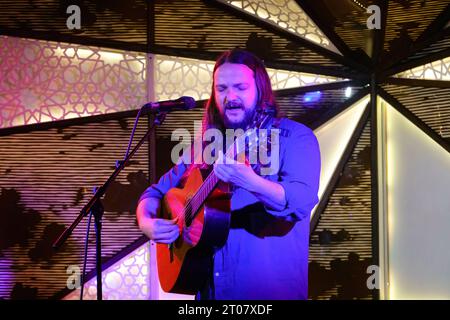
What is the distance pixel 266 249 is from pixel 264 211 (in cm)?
15

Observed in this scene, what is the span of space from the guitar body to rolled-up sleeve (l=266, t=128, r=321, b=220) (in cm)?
26

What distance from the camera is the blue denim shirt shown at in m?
2.63

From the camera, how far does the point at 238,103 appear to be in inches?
111

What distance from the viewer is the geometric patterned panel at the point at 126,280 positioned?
4.09m

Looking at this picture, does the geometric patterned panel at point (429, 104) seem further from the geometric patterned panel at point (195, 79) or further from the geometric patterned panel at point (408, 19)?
the geometric patterned panel at point (195, 79)

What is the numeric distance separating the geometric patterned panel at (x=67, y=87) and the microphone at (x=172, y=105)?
1.09m

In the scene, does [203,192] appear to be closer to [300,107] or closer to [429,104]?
[300,107]

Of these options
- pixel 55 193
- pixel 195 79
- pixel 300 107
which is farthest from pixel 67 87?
pixel 300 107

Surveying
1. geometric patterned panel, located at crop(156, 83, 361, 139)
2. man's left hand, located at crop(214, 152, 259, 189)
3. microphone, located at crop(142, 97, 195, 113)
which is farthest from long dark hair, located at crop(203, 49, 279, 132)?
geometric patterned panel, located at crop(156, 83, 361, 139)

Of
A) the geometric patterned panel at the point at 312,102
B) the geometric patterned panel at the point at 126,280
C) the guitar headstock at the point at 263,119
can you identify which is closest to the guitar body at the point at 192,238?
the guitar headstock at the point at 263,119

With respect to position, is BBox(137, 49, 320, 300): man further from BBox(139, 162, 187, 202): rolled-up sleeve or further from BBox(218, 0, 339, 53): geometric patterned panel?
BBox(218, 0, 339, 53): geometric patterned panel

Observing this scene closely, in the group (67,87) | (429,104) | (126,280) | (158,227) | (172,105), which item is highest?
(67,87)

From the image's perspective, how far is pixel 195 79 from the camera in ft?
13.7
